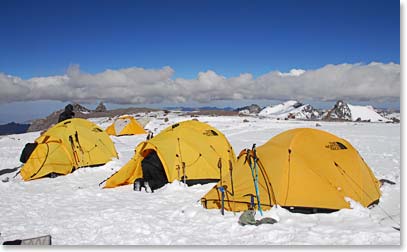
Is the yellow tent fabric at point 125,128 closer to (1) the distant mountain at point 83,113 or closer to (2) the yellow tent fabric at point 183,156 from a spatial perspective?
(2) the yellow tent fabric at point 183,156

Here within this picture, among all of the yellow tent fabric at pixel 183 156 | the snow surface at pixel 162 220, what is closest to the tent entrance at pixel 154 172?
the yellow tent fabric at pixel 183 156

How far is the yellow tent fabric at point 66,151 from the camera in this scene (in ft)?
44.6

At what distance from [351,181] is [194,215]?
12.5 ft

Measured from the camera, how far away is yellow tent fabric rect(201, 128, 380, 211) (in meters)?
7.89

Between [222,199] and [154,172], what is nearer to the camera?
→ [222,199]

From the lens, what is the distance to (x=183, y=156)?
37.9ft

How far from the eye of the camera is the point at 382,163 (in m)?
13.6

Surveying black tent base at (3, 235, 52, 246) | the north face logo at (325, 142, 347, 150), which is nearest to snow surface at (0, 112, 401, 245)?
black tent base at (3, 235, 52, 246)

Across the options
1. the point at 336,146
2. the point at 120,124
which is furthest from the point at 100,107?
the point at 336,146

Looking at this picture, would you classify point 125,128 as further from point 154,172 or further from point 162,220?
point 162,220

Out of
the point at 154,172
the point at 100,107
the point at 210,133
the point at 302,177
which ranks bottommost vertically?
the point at 154,172

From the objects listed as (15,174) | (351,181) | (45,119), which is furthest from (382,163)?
(45,119)

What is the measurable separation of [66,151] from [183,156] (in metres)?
5.69

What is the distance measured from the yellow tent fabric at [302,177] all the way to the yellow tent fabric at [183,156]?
8.27 feet
